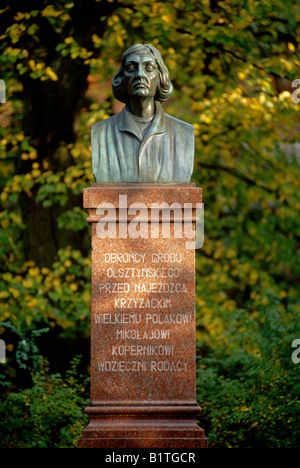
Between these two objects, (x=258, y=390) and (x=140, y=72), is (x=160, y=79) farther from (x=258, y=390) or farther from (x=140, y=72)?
(x=258, y=390)

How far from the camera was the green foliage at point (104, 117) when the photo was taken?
9.93 m

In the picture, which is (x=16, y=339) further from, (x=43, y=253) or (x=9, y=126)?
(x=9, y=126)

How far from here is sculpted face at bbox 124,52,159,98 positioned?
6.52m

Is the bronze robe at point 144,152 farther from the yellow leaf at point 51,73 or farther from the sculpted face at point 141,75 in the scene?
the yellow leaf at point 51,73

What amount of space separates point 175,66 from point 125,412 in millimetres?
6435

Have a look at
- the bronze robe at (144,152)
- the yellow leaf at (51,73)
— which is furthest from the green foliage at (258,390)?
the yellow leaf at (51,73)

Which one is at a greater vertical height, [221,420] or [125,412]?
[125,412]

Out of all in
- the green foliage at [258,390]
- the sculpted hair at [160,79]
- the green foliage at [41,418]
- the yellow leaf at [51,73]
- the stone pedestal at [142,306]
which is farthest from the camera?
the yellow leaf at [51,73]

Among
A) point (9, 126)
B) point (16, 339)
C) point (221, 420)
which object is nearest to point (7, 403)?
point (16, 339)

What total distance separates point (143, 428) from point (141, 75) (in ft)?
9.87

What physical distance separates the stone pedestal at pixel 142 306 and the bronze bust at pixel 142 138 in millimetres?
220

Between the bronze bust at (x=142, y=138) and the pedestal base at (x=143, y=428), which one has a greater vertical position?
the bronze bust at (x=142, y=138)

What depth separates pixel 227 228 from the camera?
1314 cm

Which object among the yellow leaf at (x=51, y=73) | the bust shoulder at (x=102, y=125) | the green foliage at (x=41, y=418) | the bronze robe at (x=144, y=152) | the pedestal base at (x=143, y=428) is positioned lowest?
the green foliage at (x=41, y=418)
